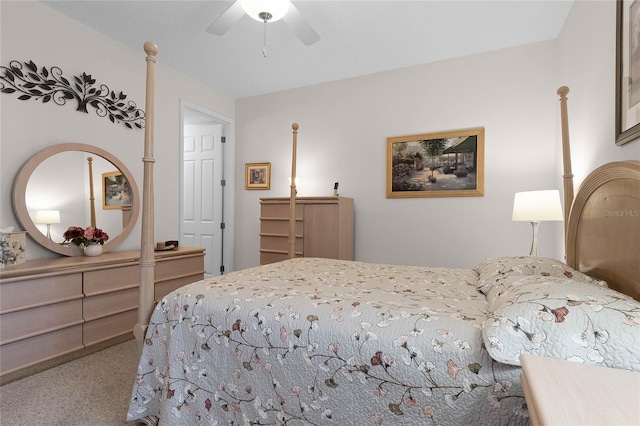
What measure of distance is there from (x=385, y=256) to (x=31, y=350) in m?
3.14

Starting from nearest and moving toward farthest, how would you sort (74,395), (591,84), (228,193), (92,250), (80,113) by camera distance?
(74,395), (591,84), (92,250), (80,113), (228,193)

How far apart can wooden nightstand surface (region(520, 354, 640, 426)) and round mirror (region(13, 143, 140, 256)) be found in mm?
3219

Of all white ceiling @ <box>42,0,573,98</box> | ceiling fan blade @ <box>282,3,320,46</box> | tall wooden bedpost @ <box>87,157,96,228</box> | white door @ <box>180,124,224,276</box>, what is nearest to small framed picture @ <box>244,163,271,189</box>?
white door @ <box>180,124,224,276</box>

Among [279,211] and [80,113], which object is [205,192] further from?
[80,113]

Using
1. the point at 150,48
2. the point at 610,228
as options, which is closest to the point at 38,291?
the point at 150,48

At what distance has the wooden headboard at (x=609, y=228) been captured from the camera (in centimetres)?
123

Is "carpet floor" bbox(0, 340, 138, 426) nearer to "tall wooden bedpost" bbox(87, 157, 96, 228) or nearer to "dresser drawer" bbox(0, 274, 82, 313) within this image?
"dresser drawer" bbox(0, 274, 82, 313)

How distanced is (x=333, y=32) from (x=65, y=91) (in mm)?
2398

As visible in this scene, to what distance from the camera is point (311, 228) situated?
3604 mm

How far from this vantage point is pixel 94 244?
9.04 ft

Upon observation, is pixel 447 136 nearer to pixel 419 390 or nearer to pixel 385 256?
pixel 385 256

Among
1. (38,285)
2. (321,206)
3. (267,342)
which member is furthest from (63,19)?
(267,342)

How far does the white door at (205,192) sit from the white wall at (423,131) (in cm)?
44

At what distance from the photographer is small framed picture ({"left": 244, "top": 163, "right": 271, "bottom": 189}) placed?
4426mm
